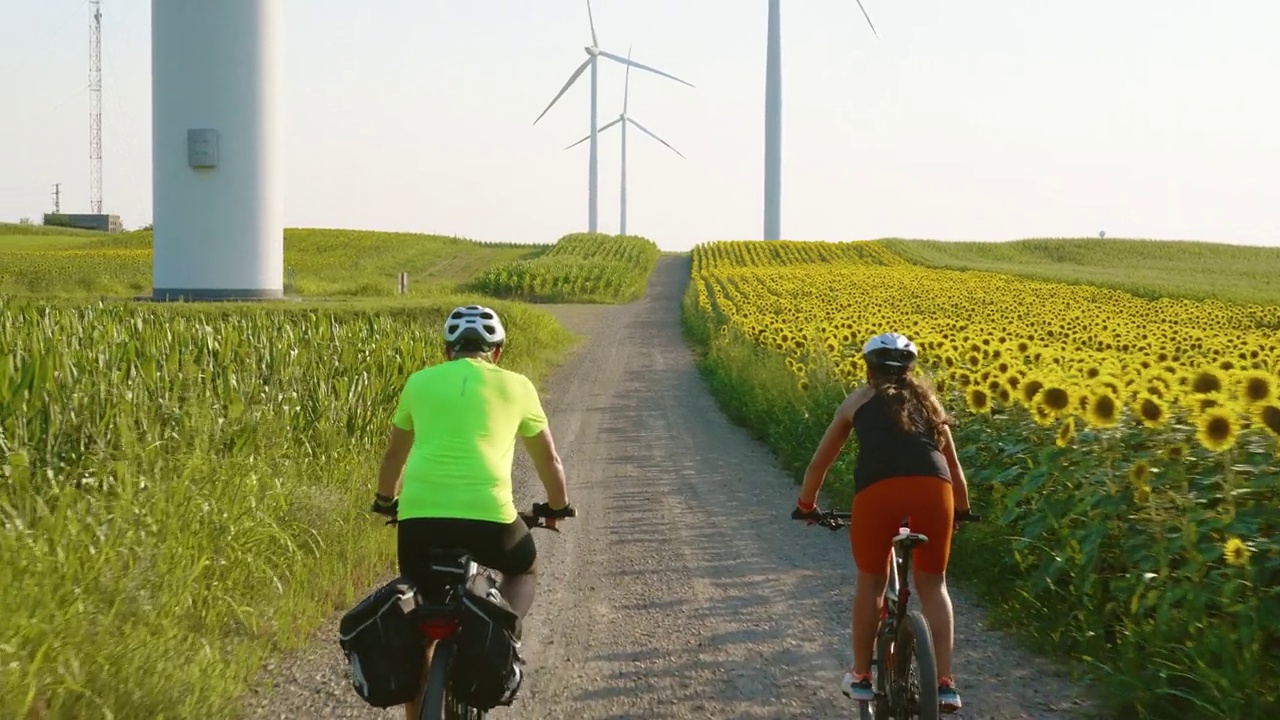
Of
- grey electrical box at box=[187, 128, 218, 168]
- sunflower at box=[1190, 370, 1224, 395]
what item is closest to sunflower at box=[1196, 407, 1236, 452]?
sunflower at box=[1190, 370, 1224, 395]

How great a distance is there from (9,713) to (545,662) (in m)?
2.92

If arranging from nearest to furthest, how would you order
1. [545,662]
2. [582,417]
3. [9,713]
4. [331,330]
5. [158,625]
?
[9,713] → [158,625] → [545,662] → [331,330] → [582,417]

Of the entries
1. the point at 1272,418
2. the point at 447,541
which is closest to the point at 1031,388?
the point at 1272,418

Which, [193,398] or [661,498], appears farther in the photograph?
[661,498]

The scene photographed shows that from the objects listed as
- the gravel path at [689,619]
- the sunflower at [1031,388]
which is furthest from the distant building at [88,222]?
the sunflower at [1031,388]

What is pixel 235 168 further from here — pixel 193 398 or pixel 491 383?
pixel 491 383

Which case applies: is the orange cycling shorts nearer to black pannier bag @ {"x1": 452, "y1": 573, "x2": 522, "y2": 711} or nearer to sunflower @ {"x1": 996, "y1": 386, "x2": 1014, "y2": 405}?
black pannier bag @ {"x1": 452, "y1": 573, "x2": 522, "y2": 711}

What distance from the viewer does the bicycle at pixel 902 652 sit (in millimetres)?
4762

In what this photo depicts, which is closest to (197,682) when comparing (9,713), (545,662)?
(9,713)

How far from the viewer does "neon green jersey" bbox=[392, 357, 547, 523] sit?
4543 mm

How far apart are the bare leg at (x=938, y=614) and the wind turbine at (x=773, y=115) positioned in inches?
2054

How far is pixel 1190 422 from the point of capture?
280 inches

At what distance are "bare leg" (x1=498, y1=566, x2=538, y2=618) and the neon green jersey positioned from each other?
263 mm

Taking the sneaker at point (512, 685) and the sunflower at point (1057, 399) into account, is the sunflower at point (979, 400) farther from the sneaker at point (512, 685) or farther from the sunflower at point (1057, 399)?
the sneaker at point (512, 685)
